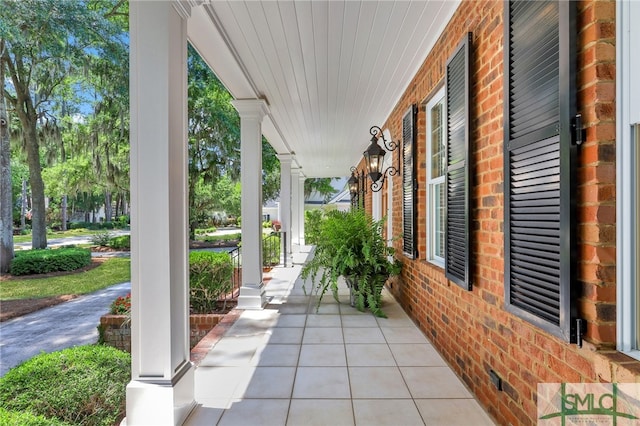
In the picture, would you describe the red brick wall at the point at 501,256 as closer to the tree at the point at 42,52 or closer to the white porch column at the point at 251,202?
the white porch column at the point at 251,202

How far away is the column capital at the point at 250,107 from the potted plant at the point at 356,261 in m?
1.68

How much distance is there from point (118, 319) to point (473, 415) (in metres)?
3.78

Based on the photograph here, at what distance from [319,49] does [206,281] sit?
10.5ft

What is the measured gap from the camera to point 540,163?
1427mm

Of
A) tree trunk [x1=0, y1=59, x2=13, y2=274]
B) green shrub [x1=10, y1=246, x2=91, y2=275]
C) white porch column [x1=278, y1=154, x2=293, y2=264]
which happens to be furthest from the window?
green shrub [x1=10, y1=246, x2=91, y2=275]

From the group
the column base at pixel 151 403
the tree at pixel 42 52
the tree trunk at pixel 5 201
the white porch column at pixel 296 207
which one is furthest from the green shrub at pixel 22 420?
the white porch column at pixel 296 207

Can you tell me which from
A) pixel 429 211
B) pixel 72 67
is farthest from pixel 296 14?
pixel 72 67

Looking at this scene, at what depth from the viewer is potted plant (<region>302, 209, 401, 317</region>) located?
388cm

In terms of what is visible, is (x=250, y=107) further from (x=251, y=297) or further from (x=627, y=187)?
(x=627, y=187)

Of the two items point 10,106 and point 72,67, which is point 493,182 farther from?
point 10,106

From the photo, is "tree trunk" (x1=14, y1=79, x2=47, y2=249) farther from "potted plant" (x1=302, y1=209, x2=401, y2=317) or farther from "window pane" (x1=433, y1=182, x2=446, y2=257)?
"window pane" (x1=433, y1=182, x2=446, y2=257)

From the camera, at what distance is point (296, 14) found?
246 centimetres

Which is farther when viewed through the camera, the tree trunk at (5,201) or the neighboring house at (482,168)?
the tree trunk at (5,201)

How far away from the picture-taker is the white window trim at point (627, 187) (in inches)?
43.3
